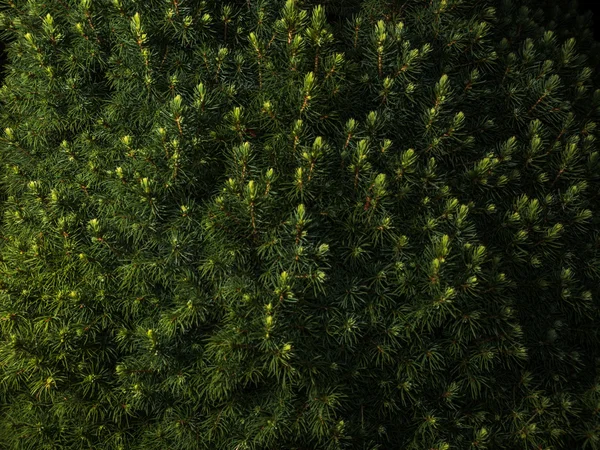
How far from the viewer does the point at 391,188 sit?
2572 millimetres

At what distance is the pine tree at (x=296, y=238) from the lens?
8.11 feet

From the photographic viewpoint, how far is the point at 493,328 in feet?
8.45

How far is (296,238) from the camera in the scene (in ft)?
7.94

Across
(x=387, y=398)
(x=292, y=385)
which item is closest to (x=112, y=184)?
(x=292, y=385)

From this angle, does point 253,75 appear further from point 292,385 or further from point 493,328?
point 493,328

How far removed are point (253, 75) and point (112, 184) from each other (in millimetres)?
781

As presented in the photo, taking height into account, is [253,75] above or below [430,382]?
above

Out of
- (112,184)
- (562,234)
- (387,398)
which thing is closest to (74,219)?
(112,184)

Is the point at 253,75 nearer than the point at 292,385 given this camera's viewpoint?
No

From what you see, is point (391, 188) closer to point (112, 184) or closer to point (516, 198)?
point (516, 198)

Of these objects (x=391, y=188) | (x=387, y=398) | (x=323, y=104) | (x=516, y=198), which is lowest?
(x=387, y=398)

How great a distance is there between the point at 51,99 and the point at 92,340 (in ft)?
3.66

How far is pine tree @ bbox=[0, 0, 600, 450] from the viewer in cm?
247

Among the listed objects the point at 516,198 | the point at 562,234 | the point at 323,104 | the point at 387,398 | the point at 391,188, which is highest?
the point at 323,104
